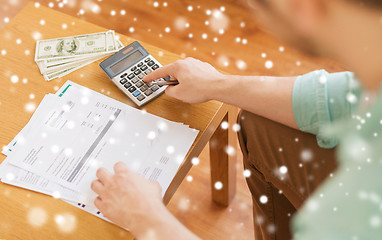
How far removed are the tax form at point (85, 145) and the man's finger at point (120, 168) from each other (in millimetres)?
37

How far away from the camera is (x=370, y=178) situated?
72 cm

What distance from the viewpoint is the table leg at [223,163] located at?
122 centimetres

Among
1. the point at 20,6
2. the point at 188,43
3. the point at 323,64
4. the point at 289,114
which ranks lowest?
the point at 20,6

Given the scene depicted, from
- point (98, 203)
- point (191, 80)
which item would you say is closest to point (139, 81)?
point (191, 80)

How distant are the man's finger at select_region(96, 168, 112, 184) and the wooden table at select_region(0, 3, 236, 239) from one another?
80 mm

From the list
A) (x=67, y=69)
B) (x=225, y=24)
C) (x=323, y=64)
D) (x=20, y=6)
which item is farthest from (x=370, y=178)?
(x=20, y=6)

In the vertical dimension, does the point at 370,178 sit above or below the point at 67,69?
above

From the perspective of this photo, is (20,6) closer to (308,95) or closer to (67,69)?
(67,69)

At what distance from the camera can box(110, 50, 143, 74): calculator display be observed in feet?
3.69

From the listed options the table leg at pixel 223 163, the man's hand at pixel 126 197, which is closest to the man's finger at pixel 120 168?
the man's hand at pixel 126 197

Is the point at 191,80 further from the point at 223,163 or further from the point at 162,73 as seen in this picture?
the point at 223,163

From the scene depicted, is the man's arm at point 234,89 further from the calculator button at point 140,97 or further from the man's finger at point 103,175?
the man's finger at point 103,175

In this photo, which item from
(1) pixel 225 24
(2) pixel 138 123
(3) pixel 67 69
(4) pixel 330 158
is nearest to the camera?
(4) pixel 330 158

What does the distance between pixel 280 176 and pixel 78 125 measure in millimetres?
504
